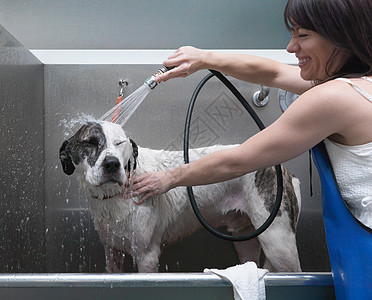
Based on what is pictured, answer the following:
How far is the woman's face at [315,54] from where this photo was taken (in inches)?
45.9

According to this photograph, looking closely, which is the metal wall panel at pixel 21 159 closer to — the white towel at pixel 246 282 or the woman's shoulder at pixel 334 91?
the white towel at pixel 246 282

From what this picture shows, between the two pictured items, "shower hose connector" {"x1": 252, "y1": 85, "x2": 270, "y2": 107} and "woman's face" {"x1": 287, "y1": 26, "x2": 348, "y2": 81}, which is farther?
"shower hose connector" {"x1": 252, "y1": 85, "x2": 270, "y2": 107}

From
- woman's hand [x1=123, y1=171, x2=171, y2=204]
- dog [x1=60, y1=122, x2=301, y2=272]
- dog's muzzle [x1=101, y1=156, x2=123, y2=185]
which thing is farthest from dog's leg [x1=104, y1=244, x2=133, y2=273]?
dog's muzzle [x1=101, y1=156, x2=123, y2=185]

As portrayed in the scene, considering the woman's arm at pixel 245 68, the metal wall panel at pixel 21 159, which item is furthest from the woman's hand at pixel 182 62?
the metal wall panel at pixel 21 159

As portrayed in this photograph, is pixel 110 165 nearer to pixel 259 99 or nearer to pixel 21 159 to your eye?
pixel 21 159

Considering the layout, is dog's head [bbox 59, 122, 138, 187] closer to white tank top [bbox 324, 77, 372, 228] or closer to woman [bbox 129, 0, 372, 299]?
woman [bbox 129, 0, 372, 299]

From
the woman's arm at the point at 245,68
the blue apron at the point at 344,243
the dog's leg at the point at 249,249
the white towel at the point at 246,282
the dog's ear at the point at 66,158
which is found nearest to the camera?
the blue apron at the point at 344,243

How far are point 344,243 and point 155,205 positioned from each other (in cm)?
100

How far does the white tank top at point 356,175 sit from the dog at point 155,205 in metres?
0.81

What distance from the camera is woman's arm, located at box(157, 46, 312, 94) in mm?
1602

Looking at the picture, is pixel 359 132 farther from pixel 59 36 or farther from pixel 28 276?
pixel 59 36

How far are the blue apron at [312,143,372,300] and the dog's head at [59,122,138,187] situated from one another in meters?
0.75

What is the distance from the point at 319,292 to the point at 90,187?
985 mm

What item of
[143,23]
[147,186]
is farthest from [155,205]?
[143,23]
